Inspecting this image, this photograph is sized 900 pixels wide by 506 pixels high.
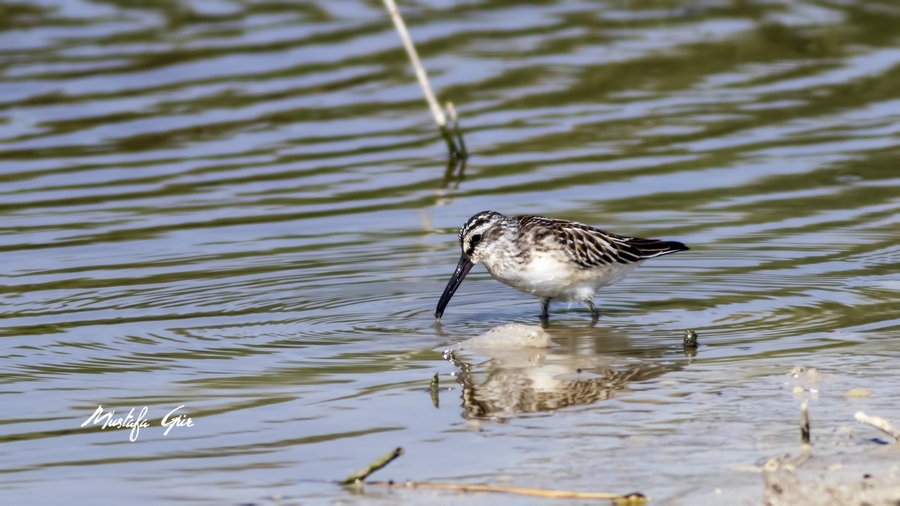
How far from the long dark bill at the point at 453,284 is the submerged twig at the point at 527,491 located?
12.4ft

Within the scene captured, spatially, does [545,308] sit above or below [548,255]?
below

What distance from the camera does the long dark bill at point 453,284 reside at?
33.4ft

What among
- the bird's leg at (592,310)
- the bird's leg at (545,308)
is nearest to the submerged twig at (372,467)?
the bird's leg at (592,310)

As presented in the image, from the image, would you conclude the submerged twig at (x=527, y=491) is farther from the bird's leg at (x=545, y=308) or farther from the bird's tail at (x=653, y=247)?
the bird's tail at (x=653, y=247)

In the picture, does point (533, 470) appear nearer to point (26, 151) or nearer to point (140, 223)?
point (140, 223)

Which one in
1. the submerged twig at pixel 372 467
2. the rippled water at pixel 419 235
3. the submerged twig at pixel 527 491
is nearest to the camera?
the submerged twig at pixel 527 491

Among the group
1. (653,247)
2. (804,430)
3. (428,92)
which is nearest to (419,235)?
(428,92)

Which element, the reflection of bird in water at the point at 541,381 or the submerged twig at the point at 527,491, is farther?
the reflection of bird in water at the point at 541,381

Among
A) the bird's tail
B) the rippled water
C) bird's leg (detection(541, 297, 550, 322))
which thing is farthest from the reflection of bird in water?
the bird's tail

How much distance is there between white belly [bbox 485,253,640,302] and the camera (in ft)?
33.3

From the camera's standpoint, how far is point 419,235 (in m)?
12.8

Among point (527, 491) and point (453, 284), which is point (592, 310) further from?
point (527, 491)

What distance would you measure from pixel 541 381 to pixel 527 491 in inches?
89.8

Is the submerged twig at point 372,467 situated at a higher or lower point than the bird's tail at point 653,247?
higher
